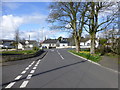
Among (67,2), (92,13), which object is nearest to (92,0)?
(92,13)

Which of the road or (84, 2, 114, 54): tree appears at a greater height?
(84, 2, 114, 54): tree

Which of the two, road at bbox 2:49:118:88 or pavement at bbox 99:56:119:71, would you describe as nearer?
road at bbox 2:49:118:88

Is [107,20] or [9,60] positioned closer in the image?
[9,60]

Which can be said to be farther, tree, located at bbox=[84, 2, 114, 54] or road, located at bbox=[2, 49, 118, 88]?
tree, located at bbox=[84, 2, 114, 54]

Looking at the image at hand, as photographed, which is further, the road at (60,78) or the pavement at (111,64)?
the pavement at (111,64)

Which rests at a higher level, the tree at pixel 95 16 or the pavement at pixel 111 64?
the tree at pixel 95 16

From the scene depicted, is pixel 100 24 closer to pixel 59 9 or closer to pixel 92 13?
pixel 92 13

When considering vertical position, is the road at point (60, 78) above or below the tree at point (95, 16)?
below

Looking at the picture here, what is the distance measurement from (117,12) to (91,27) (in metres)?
4.22

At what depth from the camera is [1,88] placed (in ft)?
17.8

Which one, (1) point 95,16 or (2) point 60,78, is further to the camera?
(1) point 95,16

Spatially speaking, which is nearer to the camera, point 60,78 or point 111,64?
point 60,78

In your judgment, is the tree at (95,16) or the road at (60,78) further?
the tree at (95,16)

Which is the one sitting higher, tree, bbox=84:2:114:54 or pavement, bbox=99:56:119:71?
tree, bbox=84:2:114:54
